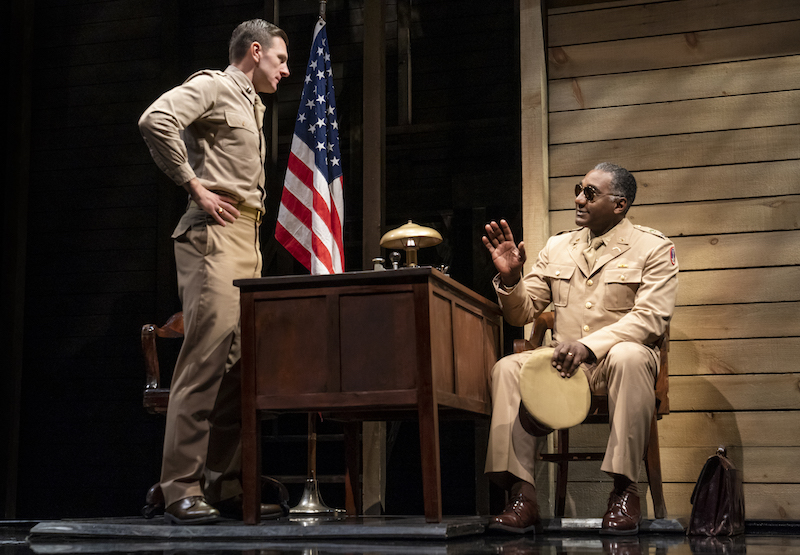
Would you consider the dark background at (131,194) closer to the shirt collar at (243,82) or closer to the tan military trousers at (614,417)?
the shirt collar at (243,82)

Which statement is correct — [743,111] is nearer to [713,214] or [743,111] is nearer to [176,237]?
[713,214]

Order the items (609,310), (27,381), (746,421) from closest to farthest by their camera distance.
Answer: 1. (609,310)
2. (746,421)
3. (27,381)

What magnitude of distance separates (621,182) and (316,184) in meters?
1.58

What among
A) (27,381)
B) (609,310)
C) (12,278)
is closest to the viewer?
(609,310)

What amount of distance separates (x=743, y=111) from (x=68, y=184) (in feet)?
14.1

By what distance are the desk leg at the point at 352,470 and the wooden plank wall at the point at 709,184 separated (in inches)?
38.5

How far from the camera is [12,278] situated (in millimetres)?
5539

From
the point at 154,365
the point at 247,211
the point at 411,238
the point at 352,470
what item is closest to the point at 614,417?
the point at 411,238

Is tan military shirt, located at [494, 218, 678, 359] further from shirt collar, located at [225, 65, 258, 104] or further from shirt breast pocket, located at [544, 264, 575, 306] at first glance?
shirt collar, located at [225, 65, 258, 104]

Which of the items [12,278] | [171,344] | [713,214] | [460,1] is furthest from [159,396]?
[460,1]

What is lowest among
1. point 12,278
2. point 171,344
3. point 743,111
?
point 171,344

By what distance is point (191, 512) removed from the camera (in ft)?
9.53

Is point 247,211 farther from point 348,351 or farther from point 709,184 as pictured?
point 709,184

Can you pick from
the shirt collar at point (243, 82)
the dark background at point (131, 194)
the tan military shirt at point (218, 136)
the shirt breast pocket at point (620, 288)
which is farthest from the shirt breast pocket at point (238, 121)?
the dark background at point (131, 194)
